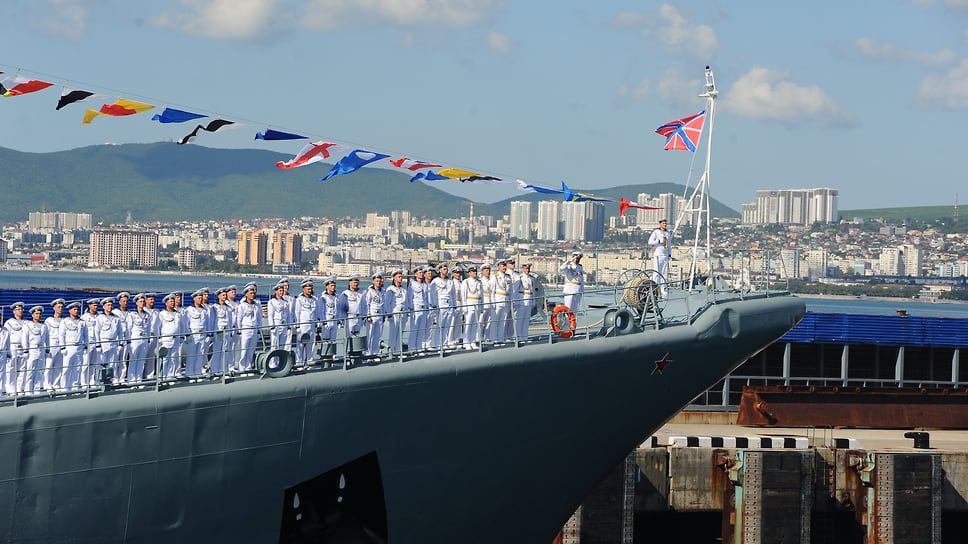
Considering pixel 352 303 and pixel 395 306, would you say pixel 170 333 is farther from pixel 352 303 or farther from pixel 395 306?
pixel 395 306

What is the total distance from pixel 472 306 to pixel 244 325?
3014mm

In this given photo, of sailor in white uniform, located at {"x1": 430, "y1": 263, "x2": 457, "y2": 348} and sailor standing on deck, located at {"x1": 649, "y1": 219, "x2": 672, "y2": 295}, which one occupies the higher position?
sailor standing on deck, located at {"x1": 649, "y1": 219, "x2": 672, "y2": 295}

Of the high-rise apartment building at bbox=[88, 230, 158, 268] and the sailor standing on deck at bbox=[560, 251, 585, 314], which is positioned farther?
the high-rise apartment building at bbox=[88, 230, 158, 268]

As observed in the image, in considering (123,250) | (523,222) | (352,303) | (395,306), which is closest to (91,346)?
(352,303)

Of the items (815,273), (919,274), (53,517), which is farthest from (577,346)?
(919,274)

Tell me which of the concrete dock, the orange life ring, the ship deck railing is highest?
the orange life ring

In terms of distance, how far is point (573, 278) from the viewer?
688 inches

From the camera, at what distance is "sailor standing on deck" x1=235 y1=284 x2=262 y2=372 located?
48.9ft

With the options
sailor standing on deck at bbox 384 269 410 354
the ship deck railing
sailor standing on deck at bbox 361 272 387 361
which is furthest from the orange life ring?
sailor standing on deck at bbox 361 272 387 361

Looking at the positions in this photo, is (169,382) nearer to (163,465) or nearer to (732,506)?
(163,465)

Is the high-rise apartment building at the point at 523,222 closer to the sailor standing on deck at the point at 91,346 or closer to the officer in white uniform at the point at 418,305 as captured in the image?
the officer in white uniform at the point at 418,305

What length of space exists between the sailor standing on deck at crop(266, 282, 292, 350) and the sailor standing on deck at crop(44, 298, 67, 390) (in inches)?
100

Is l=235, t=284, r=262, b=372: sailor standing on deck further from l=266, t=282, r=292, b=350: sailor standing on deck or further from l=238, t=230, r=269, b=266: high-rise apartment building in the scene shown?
l=238, t=230, r=269, b=266: high-rise apartment building

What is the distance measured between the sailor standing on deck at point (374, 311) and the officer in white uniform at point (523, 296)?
→ 6.36 ft
